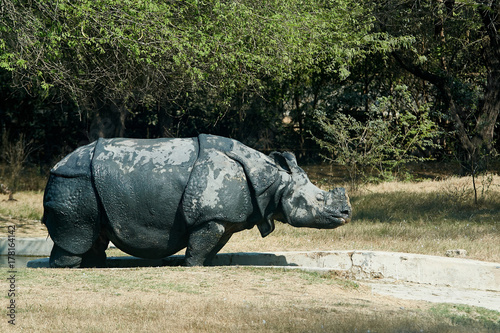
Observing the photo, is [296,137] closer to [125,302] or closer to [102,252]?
[102,252]

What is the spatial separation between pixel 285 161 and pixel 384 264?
198 cm

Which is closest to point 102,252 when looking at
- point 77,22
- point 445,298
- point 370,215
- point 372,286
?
point 372,286

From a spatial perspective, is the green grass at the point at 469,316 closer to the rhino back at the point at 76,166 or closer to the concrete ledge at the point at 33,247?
the rhino back at the point at 76,166

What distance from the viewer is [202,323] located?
5750 millimetres

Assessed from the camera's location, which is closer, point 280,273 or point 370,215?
point 280,273

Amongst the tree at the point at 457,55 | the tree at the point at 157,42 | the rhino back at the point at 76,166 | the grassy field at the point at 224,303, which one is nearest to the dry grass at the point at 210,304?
the grassy field at the point at 224,303

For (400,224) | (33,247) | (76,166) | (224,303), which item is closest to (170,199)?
(76,166)

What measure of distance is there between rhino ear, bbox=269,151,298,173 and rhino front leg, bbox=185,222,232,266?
1178 millimetres

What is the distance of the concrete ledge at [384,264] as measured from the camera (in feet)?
29.5

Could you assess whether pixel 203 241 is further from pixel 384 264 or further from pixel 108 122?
pixel 108 122

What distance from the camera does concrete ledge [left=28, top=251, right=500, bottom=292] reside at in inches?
354

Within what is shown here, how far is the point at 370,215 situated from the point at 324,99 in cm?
1026

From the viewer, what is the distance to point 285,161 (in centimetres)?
898

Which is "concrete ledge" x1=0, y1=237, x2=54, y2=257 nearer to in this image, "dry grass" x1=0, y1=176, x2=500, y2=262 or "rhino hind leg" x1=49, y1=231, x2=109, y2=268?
"dry grass" x1=0, y1=176, x2=500, y2=262
